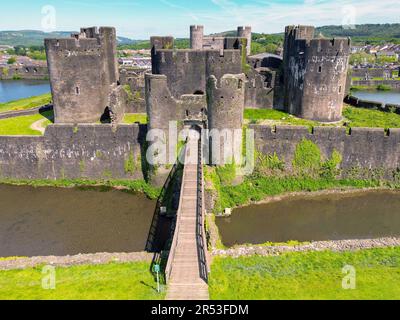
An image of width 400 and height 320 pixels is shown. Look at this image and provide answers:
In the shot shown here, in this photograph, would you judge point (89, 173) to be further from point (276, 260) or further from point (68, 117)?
point (276, 260)

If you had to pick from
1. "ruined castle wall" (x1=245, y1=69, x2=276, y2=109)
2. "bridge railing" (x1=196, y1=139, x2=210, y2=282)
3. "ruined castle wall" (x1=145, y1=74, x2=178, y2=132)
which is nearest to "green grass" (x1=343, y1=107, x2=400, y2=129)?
"ruined castle wall" (x1=245, y1=69, x2=276, y2=109)

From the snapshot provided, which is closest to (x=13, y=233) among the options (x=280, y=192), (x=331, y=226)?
(x=280, y=192)

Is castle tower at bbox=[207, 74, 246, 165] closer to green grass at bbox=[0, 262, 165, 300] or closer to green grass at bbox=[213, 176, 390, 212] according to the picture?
green grass at bbox=[213, 176, 390, 212]

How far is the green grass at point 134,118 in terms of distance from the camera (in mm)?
22641

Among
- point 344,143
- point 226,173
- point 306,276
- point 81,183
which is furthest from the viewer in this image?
point 81,183

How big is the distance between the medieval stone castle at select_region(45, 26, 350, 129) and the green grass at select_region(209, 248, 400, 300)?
396 inches

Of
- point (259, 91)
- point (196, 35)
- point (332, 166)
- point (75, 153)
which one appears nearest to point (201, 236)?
point (332, 166)

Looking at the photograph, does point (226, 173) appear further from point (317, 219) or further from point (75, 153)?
point (75, 153)

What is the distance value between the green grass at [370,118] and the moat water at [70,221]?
1389 cm

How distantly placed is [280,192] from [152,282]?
9891 mm

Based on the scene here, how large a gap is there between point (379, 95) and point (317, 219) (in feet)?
122

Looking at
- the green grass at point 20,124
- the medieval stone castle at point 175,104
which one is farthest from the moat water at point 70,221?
the green grass at point 20,124

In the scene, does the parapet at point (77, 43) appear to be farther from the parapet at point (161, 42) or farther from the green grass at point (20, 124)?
the green grass at point (20, 124)

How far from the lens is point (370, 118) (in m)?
22.8
